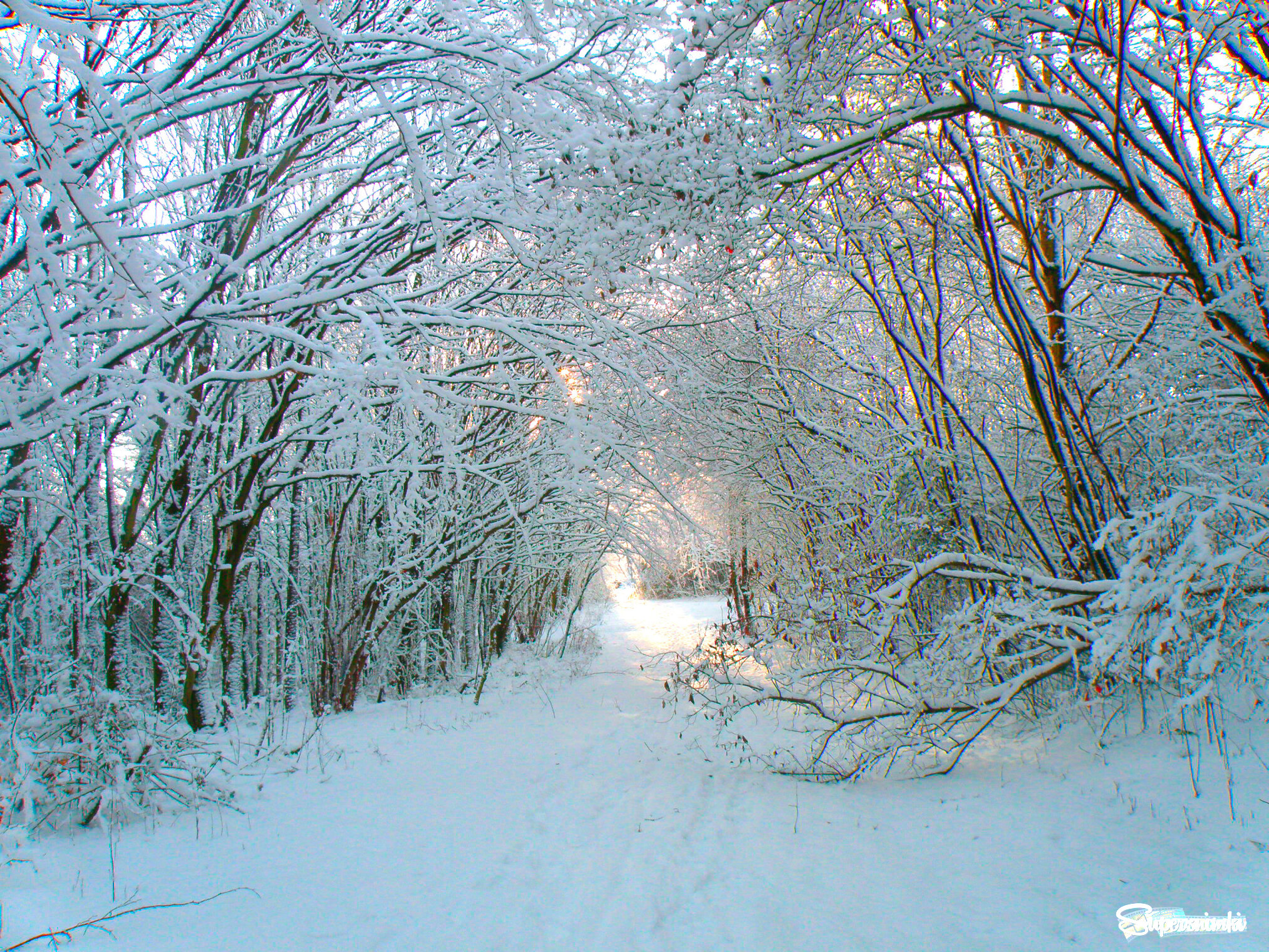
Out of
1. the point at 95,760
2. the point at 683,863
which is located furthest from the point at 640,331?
the point at 95,760

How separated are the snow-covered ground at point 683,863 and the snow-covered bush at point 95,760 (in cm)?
17

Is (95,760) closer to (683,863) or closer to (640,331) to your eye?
(683,863)

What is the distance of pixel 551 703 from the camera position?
803 centimetres

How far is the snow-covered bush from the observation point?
3.36 metres

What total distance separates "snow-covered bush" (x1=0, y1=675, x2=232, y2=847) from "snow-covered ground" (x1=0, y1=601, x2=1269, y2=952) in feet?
0.55

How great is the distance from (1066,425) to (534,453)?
14.6 ft

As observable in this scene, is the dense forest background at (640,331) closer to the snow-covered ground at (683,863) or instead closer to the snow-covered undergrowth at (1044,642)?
the snow-covered undergrowth at (1044,642)

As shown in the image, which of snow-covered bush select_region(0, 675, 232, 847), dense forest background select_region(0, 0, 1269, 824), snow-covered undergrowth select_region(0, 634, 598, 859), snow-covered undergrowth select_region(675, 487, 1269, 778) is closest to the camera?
snow-covered undergrowth select_region(675, 487, 1269, 778)

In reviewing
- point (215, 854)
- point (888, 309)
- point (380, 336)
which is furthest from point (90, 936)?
point (888, 309)

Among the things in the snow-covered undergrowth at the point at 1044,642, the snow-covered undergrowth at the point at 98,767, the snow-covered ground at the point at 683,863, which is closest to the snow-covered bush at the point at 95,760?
the snow-covered undergrowth at the point at 98,767

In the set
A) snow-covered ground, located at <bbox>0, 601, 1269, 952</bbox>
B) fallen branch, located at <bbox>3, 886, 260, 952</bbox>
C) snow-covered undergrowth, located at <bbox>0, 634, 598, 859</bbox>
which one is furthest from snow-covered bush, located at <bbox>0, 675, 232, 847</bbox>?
fallen branch, located at <bbox>3, 886, 260, 952</bbox>

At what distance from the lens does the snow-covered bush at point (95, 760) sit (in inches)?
132

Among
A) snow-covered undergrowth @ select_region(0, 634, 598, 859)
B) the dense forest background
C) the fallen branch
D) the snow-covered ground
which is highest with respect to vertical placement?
the dense forest background

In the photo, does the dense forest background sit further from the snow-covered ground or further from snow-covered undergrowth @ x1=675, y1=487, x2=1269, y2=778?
the snow-covered ground
